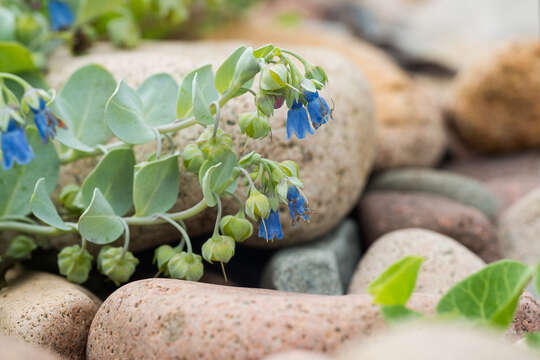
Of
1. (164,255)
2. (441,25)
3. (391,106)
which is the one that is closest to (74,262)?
(164,255)

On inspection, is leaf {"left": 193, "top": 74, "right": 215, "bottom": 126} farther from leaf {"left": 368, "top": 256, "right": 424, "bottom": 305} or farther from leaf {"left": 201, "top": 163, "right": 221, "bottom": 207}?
leaf {"left": 368, "top": 256, "right": 424, "bottom": 305}

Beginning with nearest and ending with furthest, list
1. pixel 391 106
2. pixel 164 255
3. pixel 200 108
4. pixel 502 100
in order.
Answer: pixel 200 108 → pixel 164 255 → pixel 391 106 → pixel 502 100

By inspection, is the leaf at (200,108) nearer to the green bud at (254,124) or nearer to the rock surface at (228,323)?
the green bud at (254,124)

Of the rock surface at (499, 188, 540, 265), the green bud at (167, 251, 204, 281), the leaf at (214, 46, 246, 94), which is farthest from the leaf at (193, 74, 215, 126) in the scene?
the rock surface at (499, 188, 540, 265)

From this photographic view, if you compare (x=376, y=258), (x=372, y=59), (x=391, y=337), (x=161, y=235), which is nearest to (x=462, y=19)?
(x=372, y=59)

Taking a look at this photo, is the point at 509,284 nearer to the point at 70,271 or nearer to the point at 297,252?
the point at 297,252

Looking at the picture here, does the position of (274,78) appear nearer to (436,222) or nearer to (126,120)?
(126,120)

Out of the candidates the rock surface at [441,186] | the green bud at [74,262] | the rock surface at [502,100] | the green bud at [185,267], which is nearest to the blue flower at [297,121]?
the green bud at [185,267]
